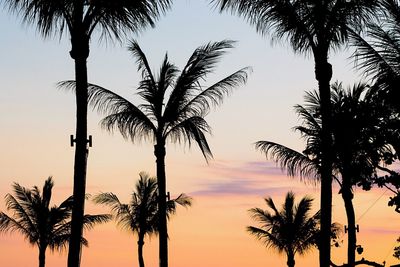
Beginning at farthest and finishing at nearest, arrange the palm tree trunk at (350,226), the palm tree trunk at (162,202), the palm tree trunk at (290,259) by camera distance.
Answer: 1. the palm tree trunk at (290,259)
2. the palm tree trunk at (350,226)
3. the palm tree trunk at (162,202)

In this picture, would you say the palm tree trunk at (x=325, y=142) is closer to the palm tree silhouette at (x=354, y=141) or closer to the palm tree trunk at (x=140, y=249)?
the palm tree silhouette at (x=354, y=141)

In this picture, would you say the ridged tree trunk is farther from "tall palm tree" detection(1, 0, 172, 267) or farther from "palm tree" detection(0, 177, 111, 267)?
"palm tree" detection(0, 177, 111, 267)

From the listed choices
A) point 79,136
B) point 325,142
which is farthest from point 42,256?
point 79,136

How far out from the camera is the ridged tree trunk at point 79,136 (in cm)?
1558

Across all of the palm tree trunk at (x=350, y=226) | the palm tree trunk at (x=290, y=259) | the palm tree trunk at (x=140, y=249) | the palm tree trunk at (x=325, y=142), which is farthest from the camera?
the palm tree trunk at (x=290, y=259)

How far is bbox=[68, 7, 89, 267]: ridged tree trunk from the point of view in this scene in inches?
613

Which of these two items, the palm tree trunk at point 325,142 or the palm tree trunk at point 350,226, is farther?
the palm tree trunk at point 350,226

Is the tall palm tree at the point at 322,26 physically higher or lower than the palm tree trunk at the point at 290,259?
higher

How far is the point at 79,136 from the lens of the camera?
16.0 m

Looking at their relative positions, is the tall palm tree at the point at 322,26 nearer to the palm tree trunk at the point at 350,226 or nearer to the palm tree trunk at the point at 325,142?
the palm tree trunk at the point at 325,142

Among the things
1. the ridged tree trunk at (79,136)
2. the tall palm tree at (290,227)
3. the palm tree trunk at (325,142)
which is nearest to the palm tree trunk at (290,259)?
the tall palm tree at (290,227)

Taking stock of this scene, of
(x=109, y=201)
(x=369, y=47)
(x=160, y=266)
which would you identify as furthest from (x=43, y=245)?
(x=369, y=47)

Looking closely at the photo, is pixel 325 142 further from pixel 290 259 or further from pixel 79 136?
pixel 290 259

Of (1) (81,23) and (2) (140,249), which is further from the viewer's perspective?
(2) (140,249)
